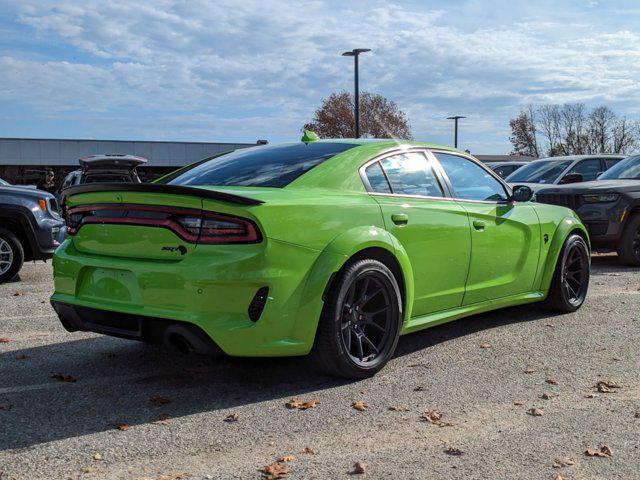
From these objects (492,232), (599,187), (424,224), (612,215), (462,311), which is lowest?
(462,311)

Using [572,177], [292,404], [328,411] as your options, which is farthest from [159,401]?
[572,177]

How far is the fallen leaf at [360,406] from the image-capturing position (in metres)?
4.14

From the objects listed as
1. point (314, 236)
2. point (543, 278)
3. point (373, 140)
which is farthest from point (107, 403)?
point (543, 278)

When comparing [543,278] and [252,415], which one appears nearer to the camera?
[252,415]

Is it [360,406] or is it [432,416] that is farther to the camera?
[360,406]

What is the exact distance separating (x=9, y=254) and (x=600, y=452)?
754 cm

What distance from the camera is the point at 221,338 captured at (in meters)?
4.03

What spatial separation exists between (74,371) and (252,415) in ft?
4.90

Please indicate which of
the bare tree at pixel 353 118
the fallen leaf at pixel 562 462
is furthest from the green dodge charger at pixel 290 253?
the bare tree at pixel 353 118

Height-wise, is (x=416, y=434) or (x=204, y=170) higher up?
(x=204, y=170)

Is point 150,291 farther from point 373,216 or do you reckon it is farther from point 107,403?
point 373,216

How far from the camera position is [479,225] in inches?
222

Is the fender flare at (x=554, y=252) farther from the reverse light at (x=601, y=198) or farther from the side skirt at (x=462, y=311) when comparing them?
the reverse light at (x=601, y=198)

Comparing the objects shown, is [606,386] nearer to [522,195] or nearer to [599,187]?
[522,195]
